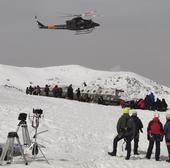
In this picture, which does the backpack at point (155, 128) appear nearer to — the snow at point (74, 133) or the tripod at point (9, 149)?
the snow at point (74, 133)

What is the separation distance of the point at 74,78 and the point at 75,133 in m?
85.5

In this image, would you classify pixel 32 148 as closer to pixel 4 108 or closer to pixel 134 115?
pixel 134 115

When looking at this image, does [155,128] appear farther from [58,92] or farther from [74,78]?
[74,78]

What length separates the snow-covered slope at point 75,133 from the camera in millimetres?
17969

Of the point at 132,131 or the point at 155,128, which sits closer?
the point at 132,131

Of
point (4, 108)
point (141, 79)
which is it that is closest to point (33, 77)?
point (141, 79)

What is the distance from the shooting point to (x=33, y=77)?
110 m

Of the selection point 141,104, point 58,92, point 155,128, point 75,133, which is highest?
point 58,92

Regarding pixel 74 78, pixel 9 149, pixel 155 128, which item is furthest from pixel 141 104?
pixel 74 78

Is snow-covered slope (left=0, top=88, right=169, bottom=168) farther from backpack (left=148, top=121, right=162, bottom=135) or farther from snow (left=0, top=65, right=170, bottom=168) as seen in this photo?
backpack (left=148, top=121, right=162, bottom=135)

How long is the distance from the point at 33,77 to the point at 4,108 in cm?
8154

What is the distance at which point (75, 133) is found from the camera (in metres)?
24.6

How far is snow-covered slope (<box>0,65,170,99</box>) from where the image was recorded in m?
100

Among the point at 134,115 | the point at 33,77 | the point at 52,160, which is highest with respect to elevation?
the point at 33,77
